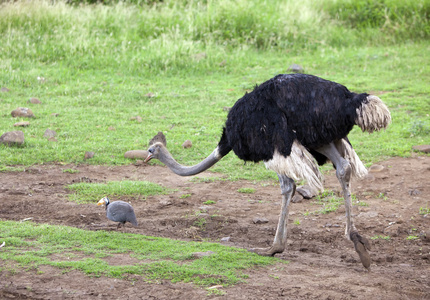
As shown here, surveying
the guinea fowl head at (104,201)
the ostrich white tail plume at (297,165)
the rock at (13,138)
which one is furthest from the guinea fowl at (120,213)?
the rock at (13,138)

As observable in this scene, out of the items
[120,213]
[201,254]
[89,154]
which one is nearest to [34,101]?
[89,154]

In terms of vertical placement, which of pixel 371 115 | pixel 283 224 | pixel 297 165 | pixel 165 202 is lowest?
pixel 165 202

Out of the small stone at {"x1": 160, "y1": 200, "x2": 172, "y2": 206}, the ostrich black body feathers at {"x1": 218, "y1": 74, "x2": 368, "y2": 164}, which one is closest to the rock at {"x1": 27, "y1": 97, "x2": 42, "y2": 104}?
the small stone at {"x1": 160, "y1": 200, "x2": 172, "y2": 206}

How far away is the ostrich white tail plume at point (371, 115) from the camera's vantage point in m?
4.93

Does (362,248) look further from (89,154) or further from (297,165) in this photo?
(89,154)

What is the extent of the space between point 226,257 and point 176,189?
227 centimetres

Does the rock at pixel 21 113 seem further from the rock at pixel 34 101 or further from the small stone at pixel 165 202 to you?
the small stone at pixel 165 202

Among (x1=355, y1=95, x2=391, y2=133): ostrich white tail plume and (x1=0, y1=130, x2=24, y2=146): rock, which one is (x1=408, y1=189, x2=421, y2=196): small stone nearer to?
(x1=355, y1=95, x2=391, y2=133): ostrich white tail plume

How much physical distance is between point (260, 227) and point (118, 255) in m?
1.67

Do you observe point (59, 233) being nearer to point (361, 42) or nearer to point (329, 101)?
point (329, 101)

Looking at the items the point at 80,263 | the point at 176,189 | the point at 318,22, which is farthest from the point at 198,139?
the point at 318,22

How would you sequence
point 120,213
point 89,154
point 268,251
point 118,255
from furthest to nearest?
point 89,154 < point 120,213 < point 268,251 < point 118,255

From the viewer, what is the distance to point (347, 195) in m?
5.26

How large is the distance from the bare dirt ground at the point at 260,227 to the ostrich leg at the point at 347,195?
188mm
